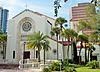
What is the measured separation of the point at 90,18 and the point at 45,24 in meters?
20.9

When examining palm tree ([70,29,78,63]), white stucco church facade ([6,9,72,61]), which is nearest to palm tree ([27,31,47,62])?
palm tree ([70,29,78,63])

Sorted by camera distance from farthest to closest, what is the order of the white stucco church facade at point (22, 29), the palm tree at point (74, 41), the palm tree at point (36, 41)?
1. the white stucco church facade at point (22, 29)
2. the palm tree at point (74, 41)
3. the palm tree at point (36, 41)

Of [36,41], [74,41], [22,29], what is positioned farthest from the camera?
[22,29]

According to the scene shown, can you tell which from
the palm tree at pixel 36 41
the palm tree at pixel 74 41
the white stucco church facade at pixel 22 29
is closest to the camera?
the palm tree at pixel 36 41

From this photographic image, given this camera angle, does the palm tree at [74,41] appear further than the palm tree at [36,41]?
Yes

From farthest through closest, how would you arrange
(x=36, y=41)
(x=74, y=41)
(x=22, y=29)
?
(x=22, y=29) < (x=74, y=41) < (x=36, y=41)

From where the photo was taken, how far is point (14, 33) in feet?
183

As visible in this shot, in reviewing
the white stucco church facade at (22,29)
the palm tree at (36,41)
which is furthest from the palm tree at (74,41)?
the white stucco church facade at (22,29)

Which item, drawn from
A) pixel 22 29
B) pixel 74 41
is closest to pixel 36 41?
pixel 74 41

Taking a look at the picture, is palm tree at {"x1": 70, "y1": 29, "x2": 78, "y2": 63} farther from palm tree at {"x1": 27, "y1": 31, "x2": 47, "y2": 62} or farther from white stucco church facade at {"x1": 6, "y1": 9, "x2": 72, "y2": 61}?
white stucco church facade at {"x1": 6, "y1": 9, "x2": 72, "y2": 61}

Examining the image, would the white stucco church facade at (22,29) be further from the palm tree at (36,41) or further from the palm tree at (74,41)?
the palm tree at (36,41)

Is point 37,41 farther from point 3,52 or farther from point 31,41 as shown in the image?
point 3,52

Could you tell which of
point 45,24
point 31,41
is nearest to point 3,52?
point 45,24

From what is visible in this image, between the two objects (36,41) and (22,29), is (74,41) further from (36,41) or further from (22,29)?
(22,29)
